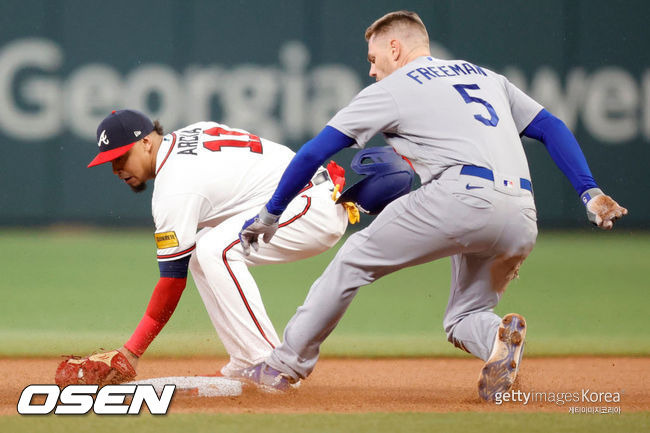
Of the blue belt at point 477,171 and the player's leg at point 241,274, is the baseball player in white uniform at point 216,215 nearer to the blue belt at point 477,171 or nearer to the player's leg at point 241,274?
the player's leg at point 241,274

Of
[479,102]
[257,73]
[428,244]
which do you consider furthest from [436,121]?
[257,73]

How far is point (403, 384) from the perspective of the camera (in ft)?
15.9

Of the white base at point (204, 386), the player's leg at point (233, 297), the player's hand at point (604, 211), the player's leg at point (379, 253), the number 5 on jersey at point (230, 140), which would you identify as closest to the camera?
the player's hand at point (604, 211)

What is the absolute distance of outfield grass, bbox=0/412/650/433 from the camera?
3.49 meters

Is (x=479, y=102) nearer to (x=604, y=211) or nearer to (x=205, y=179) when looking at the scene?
(x=604, y=211)

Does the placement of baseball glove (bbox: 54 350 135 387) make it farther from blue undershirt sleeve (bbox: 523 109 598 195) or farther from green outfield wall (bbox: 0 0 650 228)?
green outfield wall (bbox: 0 0 650 228)

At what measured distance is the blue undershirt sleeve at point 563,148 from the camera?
4129mm

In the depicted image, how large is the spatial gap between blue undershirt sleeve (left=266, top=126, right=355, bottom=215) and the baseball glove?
1.09 meters

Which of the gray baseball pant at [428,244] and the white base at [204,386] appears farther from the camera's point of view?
the white base at [204,386]

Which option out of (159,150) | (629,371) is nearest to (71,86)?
(159,150)

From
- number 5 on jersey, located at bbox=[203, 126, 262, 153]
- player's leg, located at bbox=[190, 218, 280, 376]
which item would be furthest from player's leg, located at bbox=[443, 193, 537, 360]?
number 5 on jersey, located at bbox=[203, 126, 262, 153]

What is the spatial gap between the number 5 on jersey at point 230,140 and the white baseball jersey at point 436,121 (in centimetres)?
98

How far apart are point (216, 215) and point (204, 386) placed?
87 cm

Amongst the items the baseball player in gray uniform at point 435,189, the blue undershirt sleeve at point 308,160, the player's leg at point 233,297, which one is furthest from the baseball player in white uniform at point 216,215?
the blue undershirt sleeve at point 308,160
